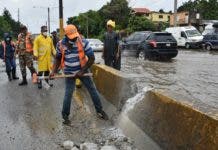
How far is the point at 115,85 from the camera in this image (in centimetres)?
1003

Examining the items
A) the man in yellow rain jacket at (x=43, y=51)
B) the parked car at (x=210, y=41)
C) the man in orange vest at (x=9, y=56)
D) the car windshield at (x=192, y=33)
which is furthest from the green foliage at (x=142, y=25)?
the man in yellow rain jacket at (x=43, y=51)

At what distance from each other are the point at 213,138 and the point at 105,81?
6.12 metres

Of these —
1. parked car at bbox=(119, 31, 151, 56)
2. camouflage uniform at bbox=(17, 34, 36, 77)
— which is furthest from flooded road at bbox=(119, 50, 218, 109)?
parked car at bbox=(119, 31, 151, 56)

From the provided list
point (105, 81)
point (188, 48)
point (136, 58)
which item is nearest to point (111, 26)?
point (105, 81)

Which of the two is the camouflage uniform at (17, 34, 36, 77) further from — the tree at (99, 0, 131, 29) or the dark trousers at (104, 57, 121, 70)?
the tree at (99, 0, 131, 29)

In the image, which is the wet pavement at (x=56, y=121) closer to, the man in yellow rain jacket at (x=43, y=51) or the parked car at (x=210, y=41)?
the man in yellow rain jacket at (x=43, y=51)

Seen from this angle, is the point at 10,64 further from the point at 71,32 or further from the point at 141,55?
the point at 141,55

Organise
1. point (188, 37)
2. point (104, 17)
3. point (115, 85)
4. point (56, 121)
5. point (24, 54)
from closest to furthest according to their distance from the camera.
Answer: point (56, 121) < point (115, 85) < point (24, 54) < point (188, 37) < point (104, 17)

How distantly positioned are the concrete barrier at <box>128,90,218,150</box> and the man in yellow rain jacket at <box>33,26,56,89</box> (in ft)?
19.0

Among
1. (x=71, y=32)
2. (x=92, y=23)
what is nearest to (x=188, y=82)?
(x=71, y=32)

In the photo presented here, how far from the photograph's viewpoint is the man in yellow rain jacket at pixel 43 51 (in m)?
13.1

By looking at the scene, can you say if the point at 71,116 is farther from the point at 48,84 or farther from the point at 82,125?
the point at 48,84

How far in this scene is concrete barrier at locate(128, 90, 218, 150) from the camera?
5288mm

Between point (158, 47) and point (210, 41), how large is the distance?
1459 centimetres
